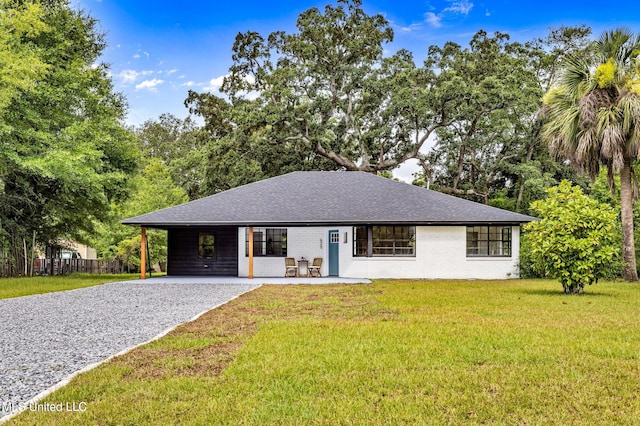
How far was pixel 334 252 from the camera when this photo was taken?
20359 millimetres

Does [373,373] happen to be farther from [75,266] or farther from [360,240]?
[75,266]

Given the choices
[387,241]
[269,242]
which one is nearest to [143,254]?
[269,242]

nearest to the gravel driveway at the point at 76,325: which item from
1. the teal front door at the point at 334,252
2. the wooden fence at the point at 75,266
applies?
the teal front door at the point at 334,252

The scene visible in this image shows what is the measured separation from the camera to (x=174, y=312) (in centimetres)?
989

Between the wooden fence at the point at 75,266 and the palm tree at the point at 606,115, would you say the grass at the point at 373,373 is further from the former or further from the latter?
the wooden fence at the point at 75,266

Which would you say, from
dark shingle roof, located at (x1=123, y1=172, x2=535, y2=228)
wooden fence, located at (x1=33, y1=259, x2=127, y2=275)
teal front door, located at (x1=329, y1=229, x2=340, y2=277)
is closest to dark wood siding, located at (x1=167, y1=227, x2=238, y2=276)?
dark shingle roof, located at (x1=123, y1=172, x2=535, y2=228)

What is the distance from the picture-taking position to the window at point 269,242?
67.1ft

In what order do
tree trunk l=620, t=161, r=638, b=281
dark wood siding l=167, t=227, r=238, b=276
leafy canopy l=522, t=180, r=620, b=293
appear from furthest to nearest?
dark wood siding l=167, t=227, r=238, b=276
tree trunk l=620, t=161, r=638, b=281
leafy canopy l=522, t=180, r=620, b=293

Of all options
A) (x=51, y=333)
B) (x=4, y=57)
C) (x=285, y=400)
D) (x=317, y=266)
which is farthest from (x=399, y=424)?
(x=4, y=57)

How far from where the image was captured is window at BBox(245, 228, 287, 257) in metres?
20.5

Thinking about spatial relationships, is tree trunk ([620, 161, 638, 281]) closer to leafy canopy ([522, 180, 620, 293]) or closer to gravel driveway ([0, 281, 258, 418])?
leafy canopy ([522, 180, 620, 293])

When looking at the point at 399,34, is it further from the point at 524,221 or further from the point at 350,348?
the point at 350,348

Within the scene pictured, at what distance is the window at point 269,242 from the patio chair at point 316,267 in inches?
49.9

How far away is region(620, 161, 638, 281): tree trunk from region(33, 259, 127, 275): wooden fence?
24.0m
